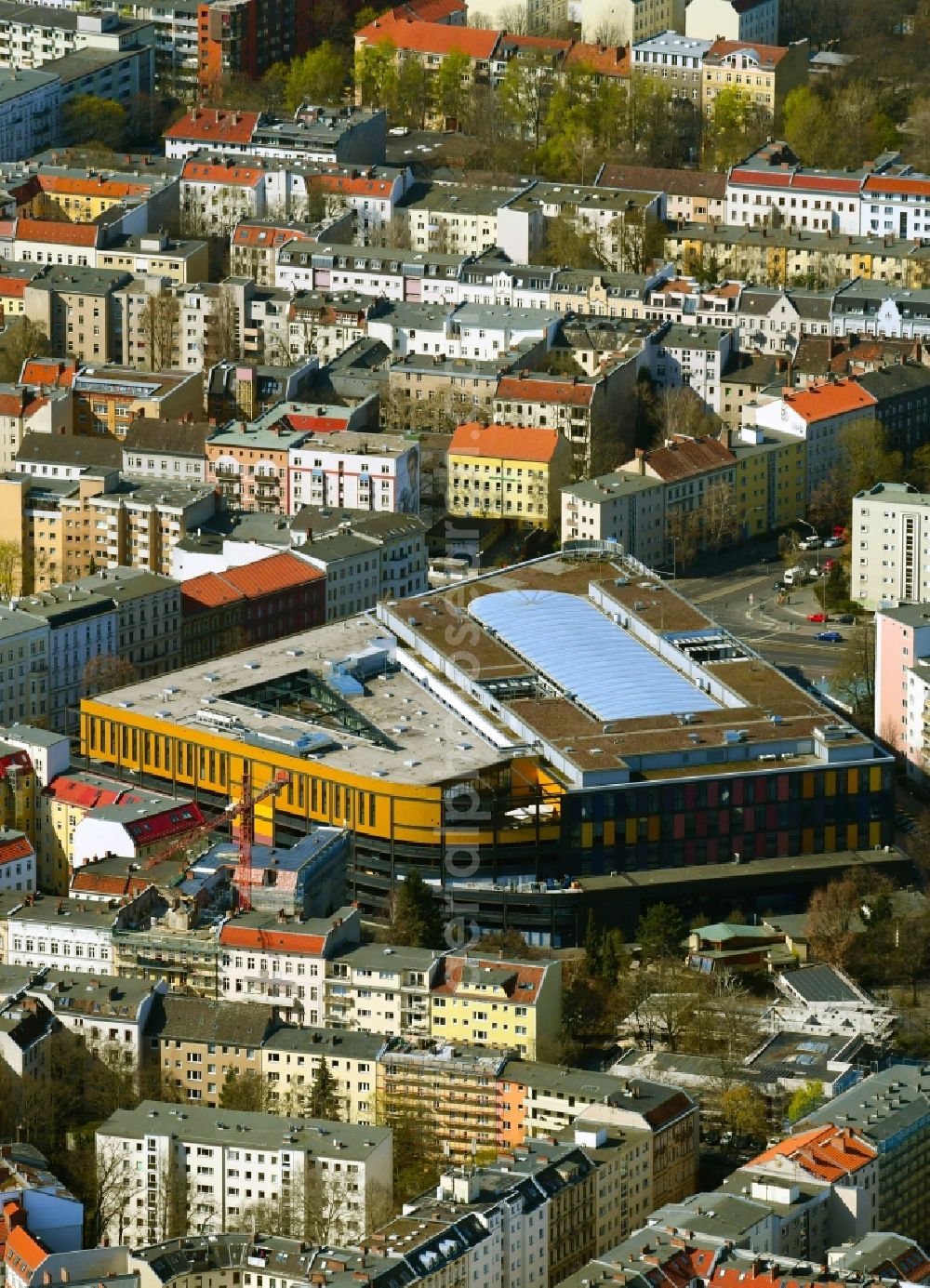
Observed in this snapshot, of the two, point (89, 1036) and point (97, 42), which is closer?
point (89, 1036)

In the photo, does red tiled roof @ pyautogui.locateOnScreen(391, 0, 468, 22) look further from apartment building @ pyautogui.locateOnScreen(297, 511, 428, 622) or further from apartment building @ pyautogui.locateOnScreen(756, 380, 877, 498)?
apartment building @ pyautogui.locateOnScreen(297, 511, 428, 622)

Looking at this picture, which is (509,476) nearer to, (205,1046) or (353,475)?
(353,475)

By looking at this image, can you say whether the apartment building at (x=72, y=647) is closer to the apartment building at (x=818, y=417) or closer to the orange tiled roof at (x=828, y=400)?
the apartment building at (x=818, y=417)

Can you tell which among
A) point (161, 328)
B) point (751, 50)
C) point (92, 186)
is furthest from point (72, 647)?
point (751, 50)

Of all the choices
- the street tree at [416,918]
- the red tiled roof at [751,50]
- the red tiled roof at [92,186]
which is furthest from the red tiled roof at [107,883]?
the red tiled roof at [751,50]

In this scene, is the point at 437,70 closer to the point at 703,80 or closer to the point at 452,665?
the point at 703,80

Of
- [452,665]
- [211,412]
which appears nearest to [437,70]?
[211,412]
